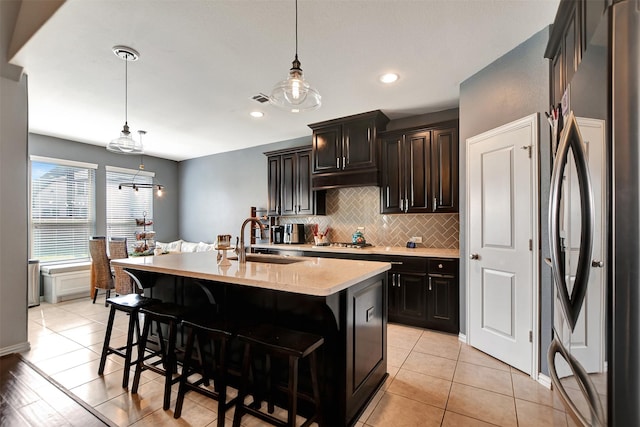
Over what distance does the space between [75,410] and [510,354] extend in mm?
3322

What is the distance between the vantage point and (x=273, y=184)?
513cm

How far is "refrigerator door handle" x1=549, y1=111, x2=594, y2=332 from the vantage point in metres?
0.90

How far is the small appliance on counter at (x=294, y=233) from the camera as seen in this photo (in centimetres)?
498

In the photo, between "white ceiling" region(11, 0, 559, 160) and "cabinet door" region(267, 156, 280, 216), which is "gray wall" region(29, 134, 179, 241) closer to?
"white ceiling" region(11, 0, 559, 160)

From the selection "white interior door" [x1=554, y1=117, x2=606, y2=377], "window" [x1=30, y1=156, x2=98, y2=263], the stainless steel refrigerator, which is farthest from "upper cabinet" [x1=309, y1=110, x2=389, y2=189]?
"window" [x1=30, y1=156, x2=98, y2=263]

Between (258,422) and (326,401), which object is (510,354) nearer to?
(326,401)

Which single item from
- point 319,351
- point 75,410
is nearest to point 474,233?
point 319,351

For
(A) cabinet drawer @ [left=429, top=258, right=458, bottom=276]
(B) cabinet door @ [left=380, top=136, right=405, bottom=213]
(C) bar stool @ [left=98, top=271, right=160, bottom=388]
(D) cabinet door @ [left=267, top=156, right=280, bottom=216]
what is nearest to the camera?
(C) bar stool @ [left=98, top=271, right=160, bottom=388]

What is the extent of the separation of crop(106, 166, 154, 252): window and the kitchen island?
406 cm

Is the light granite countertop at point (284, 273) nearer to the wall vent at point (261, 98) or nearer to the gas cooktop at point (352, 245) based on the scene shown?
the gas cooktop at point (352, 245)

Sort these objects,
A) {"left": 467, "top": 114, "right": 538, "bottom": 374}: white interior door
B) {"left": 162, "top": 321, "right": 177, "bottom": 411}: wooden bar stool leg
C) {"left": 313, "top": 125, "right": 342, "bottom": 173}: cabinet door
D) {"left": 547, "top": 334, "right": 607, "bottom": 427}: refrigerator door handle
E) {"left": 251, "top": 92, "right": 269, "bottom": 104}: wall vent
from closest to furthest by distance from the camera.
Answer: {"left": 547, "top": 334, "right": 607, "bottom": 427}: refrigerator door handle → {"left": 162, "top": 321, "right": 177, "bottom": 411}: wooden bar stool leg → {"left": 467, "top": 114, "right": 538, "bottom": 374}: white interior door → {"left": 251, "top": 92, "right": 269, "bottom": 104}: wall vent → {"left": 313, "top": 125, "right": 342, "bottom": 173}: cabinet door

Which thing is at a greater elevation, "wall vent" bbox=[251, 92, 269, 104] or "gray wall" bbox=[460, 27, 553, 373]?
"wall vent" bbox=[251, 92, 269, 104]

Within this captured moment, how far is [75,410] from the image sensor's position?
1.91m

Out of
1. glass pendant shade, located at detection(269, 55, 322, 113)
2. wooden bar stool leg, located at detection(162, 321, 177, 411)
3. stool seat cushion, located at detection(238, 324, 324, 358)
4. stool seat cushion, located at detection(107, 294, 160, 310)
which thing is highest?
glass pendant shade, located at detection(269, 55, 322, 113)
